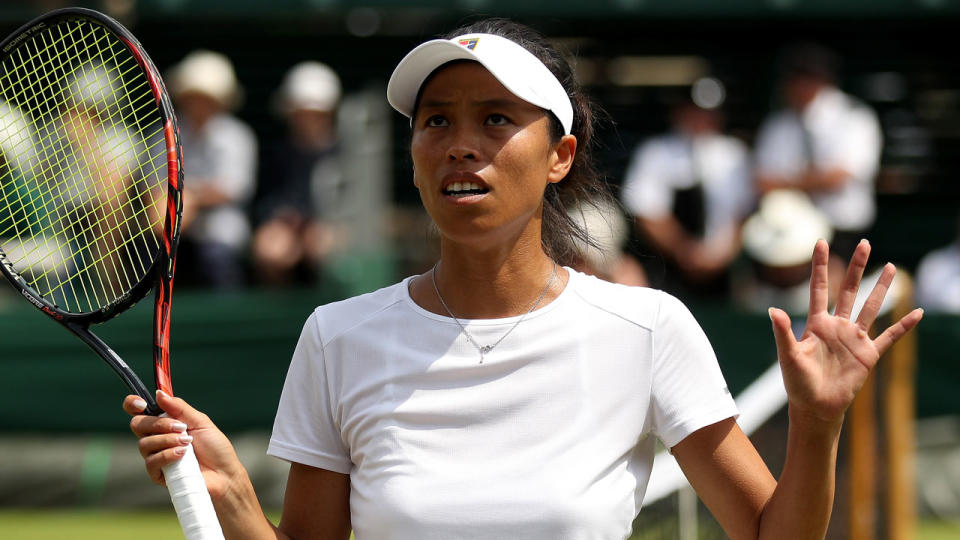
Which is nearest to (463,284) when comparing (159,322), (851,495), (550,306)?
(550,306)

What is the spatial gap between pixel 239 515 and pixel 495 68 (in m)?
0.97

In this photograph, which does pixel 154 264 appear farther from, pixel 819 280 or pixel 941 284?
pixel 941 284

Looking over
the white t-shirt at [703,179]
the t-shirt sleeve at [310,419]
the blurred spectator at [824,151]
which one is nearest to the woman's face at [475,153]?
the t-shirt sleeve at [310,419]

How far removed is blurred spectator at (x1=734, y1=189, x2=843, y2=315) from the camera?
787 cm

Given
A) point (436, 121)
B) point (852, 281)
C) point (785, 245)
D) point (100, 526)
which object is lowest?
point (100, 526)

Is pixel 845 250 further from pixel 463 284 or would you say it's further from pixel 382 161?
pixel 463 284

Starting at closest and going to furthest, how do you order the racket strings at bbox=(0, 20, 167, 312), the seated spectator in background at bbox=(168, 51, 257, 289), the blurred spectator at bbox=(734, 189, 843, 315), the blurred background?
the racket strings at bbox=(0, 20, 167, 312), the blurred background, the blurred spectator at bbox=(734, 189, 843, 315), the seated spectator in background at bbox=(168, 51, 257, 289)

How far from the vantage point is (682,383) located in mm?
2445

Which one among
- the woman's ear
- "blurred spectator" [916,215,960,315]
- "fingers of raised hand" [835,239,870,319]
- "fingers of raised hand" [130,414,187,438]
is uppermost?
the woman's ear

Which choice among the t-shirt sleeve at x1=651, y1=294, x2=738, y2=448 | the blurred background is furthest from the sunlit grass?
the t-shirt sleeve at x1=651, y1=294, x2=738, y2=448

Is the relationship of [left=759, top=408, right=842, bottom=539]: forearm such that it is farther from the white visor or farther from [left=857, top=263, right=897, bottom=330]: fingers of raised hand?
the white visor

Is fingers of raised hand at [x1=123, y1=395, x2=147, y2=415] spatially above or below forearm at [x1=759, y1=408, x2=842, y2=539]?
above

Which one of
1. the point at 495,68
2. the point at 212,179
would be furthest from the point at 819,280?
the point at 212,179

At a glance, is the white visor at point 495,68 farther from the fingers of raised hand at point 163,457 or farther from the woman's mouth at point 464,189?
the fingers of raised hand at point 163,457
